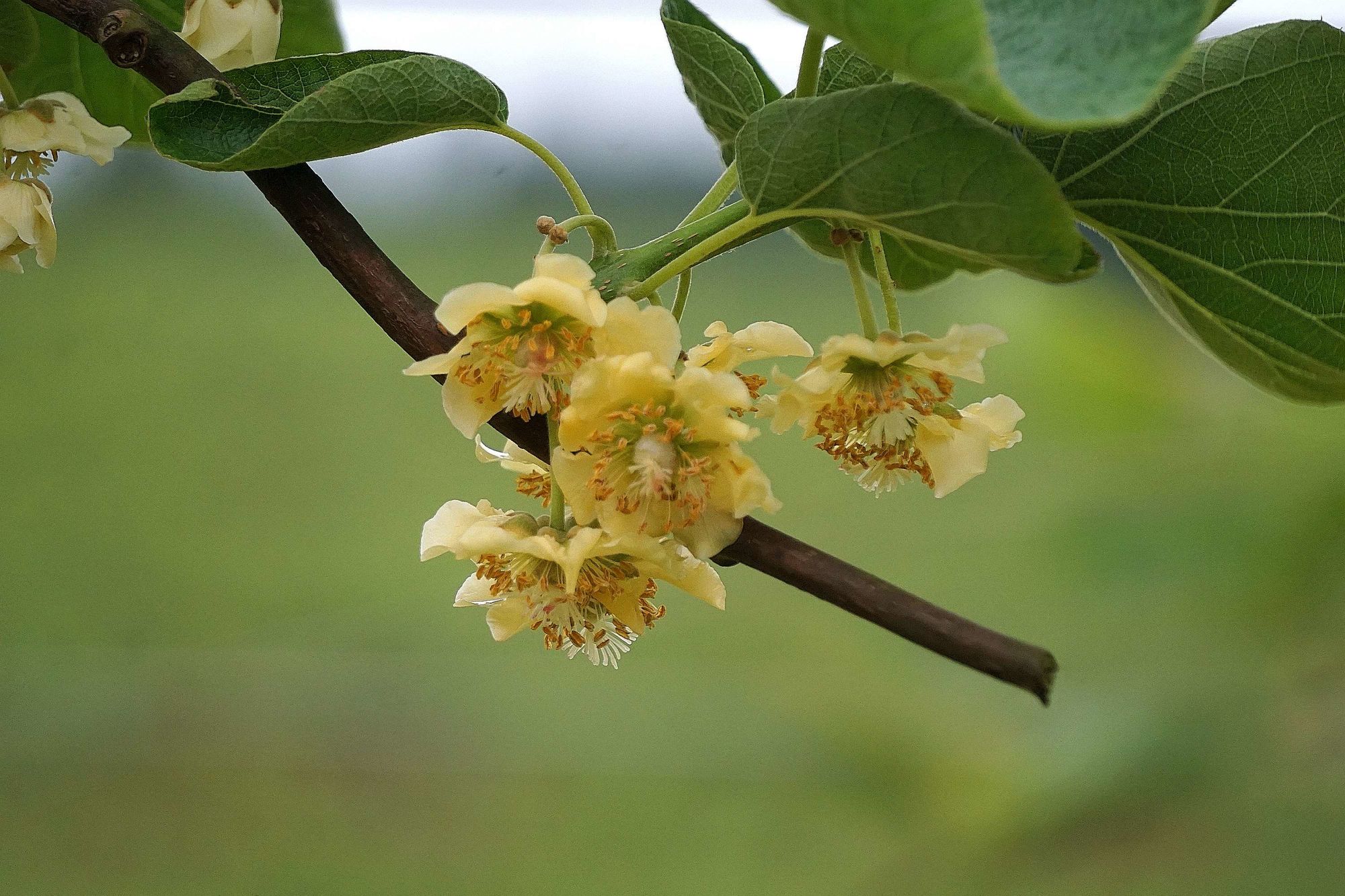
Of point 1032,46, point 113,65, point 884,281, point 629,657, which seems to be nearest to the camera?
point 1032,46

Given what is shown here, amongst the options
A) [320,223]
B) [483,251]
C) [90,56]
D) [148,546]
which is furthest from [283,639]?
[320,223]

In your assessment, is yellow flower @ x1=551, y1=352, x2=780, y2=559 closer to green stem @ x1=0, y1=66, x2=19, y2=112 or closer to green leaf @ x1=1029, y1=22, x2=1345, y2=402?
green leaf @ x1=1029, y1=22, x2=1345, y2=402

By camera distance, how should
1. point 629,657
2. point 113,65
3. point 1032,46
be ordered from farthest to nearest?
point 629,657 → point 113,65 → point 1032,46

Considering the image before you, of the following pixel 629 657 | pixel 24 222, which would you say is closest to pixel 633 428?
pixel 24 222

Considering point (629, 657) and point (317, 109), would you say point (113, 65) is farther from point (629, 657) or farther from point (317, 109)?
point (629, 657)

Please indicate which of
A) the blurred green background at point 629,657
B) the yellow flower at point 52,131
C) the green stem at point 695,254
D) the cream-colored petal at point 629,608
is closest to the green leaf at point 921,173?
the green stem at point 695,254

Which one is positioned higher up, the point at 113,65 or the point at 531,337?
the point at 113,65

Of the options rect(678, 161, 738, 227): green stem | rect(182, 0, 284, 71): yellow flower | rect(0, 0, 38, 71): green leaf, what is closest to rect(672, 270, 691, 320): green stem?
rect(678, 161, 738, 227): green stem

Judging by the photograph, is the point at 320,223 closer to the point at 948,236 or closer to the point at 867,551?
the point at 948,236
